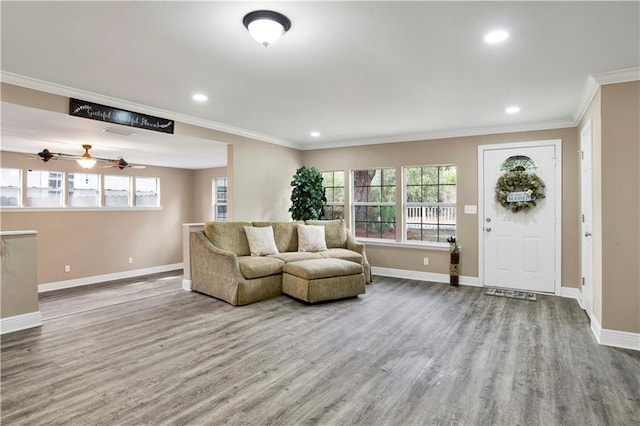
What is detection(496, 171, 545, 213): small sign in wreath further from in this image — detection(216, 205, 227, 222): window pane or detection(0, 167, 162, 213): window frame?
detection(0, 167, 162, 213): window frame

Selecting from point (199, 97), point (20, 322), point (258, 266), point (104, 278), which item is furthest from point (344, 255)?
point (104, 278)

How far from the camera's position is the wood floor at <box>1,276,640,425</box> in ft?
6.80

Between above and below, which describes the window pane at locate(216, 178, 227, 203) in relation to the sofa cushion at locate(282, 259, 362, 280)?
above

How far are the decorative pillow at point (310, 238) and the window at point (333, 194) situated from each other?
1.16m

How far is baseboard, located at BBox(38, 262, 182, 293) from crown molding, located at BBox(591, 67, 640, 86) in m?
8.07

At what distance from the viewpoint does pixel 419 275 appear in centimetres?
585

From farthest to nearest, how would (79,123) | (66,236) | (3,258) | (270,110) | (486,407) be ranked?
(66,236) < (270,110) < (79,123) < (3,258) < (486,407)

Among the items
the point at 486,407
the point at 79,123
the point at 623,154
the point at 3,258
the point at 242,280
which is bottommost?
the point at 486,407

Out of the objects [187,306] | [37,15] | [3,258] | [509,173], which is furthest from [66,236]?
[509,173]

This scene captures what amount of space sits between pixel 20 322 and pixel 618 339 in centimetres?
582

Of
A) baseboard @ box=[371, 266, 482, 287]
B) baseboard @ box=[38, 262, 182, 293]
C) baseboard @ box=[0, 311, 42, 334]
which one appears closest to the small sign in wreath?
baseboard @ box=[371, 266, 482, 287]

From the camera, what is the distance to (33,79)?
3.21m

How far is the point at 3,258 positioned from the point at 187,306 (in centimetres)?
192

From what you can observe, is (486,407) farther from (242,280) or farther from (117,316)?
(117,316)
